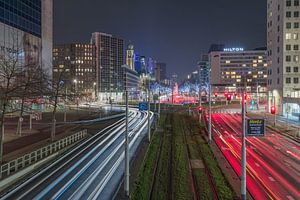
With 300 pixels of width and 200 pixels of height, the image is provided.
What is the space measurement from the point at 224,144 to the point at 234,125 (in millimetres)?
19160

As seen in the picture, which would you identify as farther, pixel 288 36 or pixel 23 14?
pixel 23 14

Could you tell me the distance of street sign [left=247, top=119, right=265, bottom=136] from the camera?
18.1 m

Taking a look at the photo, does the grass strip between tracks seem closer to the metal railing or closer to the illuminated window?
the metal railing

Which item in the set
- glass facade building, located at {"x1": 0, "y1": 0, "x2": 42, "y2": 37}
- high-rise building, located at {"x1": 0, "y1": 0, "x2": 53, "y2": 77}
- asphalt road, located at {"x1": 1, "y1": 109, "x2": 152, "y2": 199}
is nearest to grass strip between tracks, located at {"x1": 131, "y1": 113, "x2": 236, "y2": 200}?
asphalt road, located at {"x1": 1, "y1": 109, "x2": 152, "y2": 199}

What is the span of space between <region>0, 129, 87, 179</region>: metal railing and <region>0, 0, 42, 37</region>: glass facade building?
37556mm

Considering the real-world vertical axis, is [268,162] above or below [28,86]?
below

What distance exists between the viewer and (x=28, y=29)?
233 ft

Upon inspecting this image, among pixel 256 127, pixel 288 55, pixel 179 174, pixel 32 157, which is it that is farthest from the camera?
pixel 288 55

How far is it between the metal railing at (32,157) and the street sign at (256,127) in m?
16.8

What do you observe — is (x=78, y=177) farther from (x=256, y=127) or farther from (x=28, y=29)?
(x=28, y=29)

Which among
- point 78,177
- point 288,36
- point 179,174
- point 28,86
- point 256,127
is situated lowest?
point 179,174

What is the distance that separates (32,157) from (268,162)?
21.1 meters

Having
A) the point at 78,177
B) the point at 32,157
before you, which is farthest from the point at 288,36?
the point at 32,157

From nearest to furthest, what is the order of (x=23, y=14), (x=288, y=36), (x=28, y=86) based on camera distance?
(x=28, y=86) → (x=288, y=36) → (x=23, y=14)
